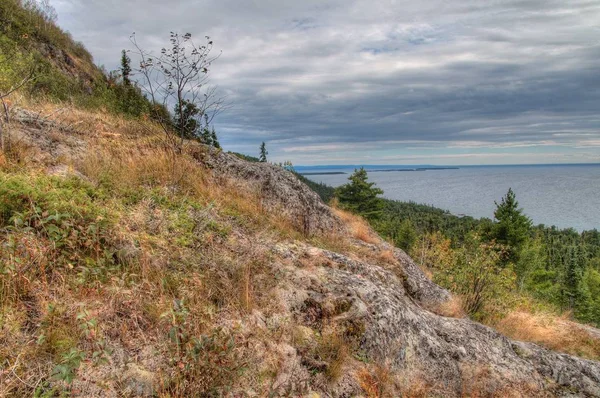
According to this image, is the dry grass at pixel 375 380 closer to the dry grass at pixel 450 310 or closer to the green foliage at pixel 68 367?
the green foliage at pixel 68 367

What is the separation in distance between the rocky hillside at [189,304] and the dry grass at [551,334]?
4.60 ft

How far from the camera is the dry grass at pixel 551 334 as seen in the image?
7.37 meters

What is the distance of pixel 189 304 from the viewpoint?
11.1ft

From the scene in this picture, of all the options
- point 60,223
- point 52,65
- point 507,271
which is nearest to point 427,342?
point 60,223

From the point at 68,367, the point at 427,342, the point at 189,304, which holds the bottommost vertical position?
the point at 427,342

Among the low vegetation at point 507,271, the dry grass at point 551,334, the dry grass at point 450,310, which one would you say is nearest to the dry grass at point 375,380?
the dry grass at point 450,310

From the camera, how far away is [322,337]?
4016mm

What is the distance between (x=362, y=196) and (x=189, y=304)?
37.3 m

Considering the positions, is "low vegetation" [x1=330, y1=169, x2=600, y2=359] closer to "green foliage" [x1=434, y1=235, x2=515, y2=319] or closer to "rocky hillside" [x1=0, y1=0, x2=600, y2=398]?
"green foliage" [x1=434, y1=235, x2=515, y2=319]

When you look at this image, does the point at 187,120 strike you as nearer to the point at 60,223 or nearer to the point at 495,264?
the point at 60,223

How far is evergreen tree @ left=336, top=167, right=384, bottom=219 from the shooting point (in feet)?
129

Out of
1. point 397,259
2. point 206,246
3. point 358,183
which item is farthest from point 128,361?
point 358,183

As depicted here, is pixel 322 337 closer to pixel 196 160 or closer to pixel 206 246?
pixel 206 246

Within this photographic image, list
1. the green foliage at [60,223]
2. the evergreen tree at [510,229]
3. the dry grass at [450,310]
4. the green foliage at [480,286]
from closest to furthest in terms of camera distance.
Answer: the green foliage at [60,223], the dry grass at [450,310], the green foliage at [480,286], the evergreen tree at [510,229]
